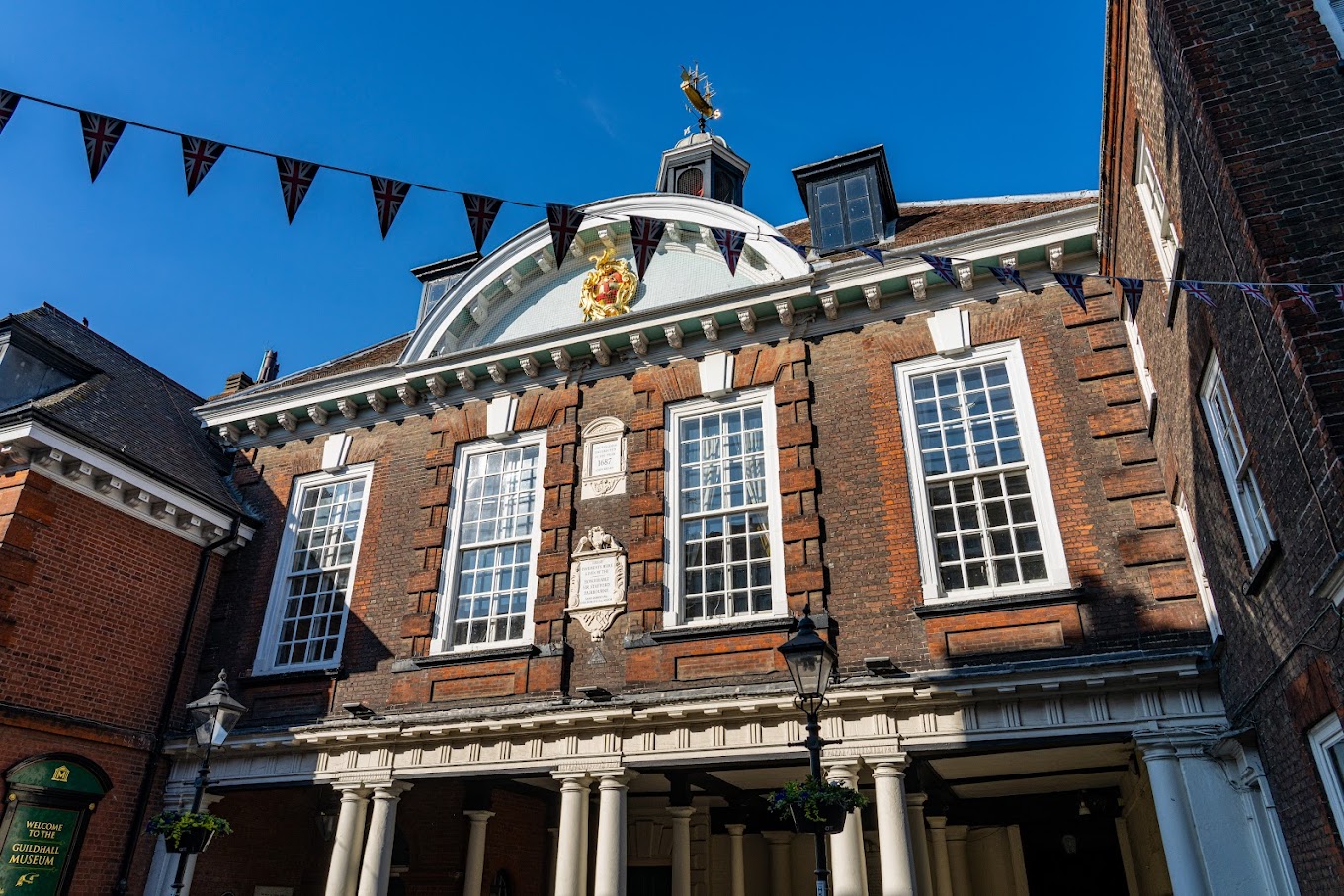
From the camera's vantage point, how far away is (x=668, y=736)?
34.6ft

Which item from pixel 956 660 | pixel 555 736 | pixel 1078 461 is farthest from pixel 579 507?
pixel 1078 461

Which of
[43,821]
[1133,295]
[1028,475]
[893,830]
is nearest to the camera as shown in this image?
[893,830]

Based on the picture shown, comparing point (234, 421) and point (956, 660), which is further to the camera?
point (234, 421)

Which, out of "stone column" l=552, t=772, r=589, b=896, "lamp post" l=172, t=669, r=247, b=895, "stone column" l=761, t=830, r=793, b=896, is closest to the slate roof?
"lamp post" l=172, t=669, r=247, b=895

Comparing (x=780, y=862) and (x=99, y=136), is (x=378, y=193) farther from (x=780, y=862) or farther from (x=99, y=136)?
(x=780, y=862)

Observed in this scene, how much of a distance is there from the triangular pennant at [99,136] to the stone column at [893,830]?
30.8 ft

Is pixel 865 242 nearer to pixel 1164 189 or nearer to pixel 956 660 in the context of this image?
pixel 1164 189

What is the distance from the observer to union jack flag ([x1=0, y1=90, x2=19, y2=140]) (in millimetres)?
7500

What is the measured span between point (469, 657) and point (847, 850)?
5.48m

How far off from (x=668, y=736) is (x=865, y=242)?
7868mm

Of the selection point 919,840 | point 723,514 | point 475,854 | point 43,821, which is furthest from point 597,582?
point 43,821

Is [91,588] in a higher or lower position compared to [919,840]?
higher

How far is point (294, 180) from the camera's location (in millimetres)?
8078

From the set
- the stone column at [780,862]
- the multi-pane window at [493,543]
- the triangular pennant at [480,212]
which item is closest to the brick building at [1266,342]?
the triangular pennant at [480,212]
